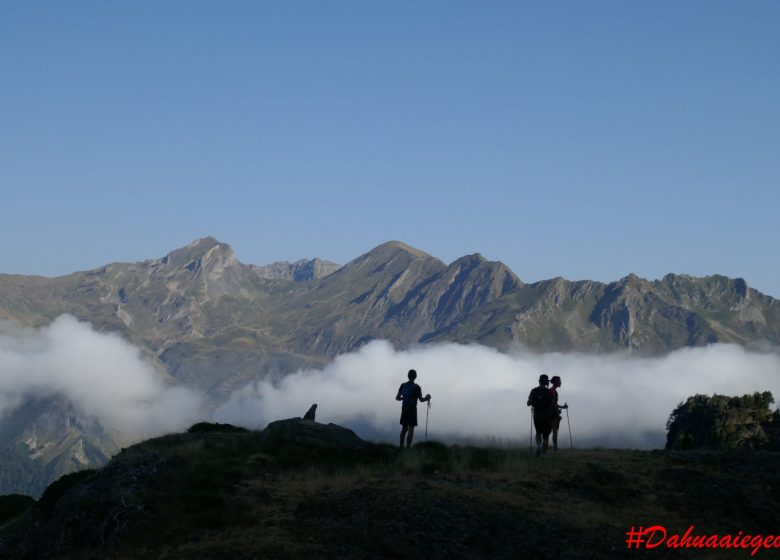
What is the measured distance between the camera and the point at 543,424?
1185 inches

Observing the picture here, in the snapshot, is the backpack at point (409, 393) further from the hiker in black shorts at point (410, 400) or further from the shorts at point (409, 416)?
the shorts at point (409, 416)

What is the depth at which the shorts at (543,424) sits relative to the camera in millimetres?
30031

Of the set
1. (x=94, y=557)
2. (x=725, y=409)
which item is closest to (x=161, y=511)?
(x=94, y=557)

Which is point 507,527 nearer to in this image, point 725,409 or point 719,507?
point 719,507

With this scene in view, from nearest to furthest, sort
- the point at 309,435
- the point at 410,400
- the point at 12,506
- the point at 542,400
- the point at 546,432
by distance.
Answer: the point at 546,432 → the point at 542,400 → the point at 410,400 → the point at 309,435 → the point at 12,506

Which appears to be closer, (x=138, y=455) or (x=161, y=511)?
(x=161, y=511)

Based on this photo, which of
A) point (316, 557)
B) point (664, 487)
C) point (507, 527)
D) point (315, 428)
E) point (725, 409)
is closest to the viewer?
point (316, 557)

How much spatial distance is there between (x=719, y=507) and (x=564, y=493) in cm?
417

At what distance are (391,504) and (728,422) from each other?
53.0 meters

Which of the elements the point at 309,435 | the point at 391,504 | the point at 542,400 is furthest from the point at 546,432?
the point at 309,435

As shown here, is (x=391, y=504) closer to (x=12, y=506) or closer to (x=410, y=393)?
(x=410, y=393)

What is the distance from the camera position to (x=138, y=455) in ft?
97.5

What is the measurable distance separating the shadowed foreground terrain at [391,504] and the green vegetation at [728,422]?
2914 centimetres

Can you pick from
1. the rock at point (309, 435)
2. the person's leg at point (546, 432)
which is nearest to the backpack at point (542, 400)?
the person's leg at point (546, 432)
